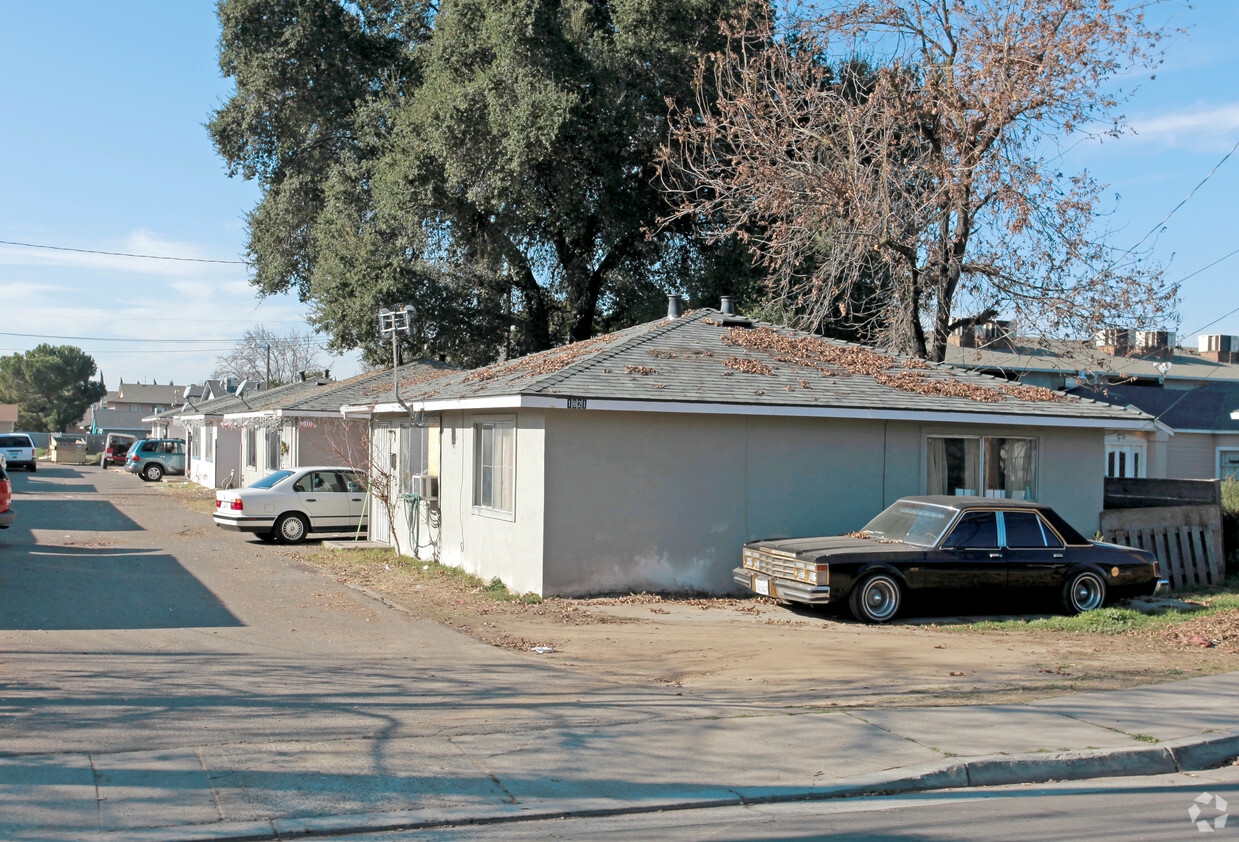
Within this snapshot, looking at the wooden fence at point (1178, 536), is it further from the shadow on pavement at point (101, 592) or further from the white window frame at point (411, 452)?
the shadow on pavement at point (101, 592)

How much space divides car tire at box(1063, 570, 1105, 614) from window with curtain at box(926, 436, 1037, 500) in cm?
284

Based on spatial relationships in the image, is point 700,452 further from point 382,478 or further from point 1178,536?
point 1178,536

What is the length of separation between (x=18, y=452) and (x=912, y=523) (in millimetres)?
51400

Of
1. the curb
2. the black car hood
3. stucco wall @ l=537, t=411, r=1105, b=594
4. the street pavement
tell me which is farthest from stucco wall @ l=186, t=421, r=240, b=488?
the curb

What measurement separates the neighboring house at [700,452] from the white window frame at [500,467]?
0.09 feet

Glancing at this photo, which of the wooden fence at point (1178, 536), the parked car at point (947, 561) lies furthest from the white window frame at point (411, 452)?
the wooden fence at point (1178, 536)

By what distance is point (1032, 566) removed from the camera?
12898 millimetres

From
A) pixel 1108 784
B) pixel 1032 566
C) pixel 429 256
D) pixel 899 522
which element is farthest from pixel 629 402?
pixel 429 256

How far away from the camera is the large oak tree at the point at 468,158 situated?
26141 mm

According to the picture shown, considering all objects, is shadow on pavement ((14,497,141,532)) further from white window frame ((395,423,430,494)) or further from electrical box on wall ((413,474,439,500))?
electrical box on wall ((413,474,439,500))

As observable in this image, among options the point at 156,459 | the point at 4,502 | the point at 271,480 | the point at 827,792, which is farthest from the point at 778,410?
the point at 156,459

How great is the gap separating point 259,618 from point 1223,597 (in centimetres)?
1345

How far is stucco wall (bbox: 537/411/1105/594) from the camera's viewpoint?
533 inches

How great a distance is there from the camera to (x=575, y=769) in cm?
650
